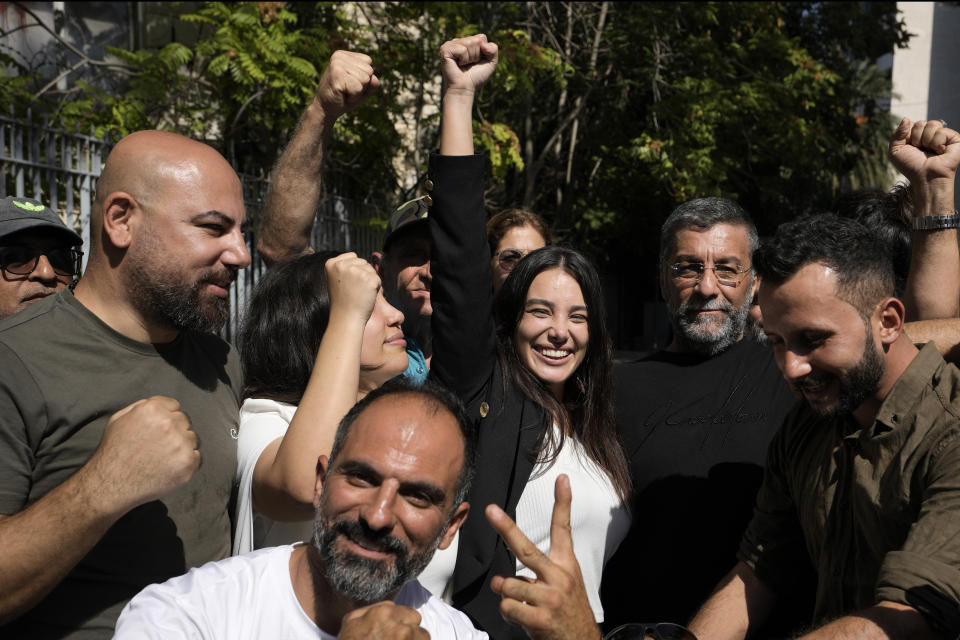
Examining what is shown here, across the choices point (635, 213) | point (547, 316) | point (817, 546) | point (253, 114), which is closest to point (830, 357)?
point (817, 546)

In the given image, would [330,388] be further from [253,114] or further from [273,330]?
[253,114]

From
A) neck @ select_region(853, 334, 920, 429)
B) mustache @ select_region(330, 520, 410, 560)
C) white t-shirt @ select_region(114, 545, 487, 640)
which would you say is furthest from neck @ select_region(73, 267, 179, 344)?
neck @ select_region(853, 334, 920, 429)

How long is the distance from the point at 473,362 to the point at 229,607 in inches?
44.8

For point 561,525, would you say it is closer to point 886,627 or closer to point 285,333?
point 886,627

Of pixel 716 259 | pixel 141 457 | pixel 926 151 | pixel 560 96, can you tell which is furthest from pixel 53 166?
pixel 560 96

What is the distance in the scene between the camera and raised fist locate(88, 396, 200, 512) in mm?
1785

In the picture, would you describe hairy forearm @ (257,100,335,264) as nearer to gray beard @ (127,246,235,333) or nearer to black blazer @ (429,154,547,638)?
black blazer @ (429,154,547,638)

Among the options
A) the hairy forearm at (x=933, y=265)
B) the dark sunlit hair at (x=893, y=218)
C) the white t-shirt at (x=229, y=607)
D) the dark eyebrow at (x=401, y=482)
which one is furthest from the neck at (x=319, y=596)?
the dark sunlit hair at (x=893, y=218)

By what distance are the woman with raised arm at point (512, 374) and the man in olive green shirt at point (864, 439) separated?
0.76 meters

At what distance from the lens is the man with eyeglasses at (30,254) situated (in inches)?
129

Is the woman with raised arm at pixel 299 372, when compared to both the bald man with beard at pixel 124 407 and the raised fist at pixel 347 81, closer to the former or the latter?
the bald man with beard at pixel 124 407

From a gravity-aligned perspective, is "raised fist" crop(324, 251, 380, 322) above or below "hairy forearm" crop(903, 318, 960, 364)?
above

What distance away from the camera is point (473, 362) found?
271 cm

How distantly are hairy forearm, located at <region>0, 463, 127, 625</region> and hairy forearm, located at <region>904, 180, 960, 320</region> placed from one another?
2.49 metres
